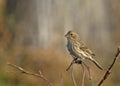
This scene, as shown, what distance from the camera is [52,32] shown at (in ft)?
41.7

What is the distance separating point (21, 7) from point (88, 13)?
142 cm

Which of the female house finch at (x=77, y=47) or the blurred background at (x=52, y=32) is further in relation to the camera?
the blurred background at (x=52, y=32)

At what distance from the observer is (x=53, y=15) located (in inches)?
506

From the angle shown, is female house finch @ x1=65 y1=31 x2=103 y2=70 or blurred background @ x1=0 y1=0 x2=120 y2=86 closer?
female house finch @ x1=65 y1=31 x2=103 y2=70

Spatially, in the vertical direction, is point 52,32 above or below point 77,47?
below

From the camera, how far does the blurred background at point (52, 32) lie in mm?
10992

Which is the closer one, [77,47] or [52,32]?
[77,47]

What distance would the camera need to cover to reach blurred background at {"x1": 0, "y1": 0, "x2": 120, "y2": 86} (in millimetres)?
10992

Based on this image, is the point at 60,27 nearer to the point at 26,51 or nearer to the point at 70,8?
the point at 70,8

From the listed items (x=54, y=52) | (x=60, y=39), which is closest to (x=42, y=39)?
(x=60, y=39)

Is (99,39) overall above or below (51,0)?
below

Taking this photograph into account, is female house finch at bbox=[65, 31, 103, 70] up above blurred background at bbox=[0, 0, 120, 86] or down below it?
above

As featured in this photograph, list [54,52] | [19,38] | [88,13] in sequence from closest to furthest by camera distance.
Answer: [54,52] < [19,38] < [88,13]

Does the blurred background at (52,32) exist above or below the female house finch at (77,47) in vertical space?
below
